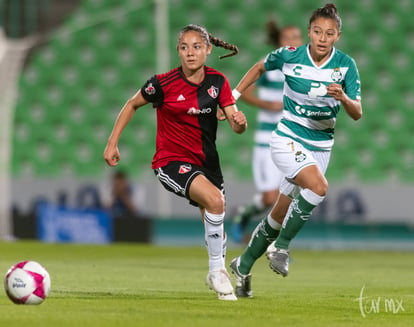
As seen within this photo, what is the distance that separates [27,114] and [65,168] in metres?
1.17

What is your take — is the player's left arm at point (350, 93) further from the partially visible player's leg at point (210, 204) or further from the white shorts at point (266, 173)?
the white shorts at point (266, 173)

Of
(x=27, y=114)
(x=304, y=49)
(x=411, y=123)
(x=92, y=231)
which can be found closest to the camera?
(x=304, y=49)

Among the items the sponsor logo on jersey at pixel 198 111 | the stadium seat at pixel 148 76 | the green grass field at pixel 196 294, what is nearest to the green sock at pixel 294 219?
the green grass field at pixel 196 294

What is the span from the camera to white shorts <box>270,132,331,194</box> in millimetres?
6828

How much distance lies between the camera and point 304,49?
23.0 ft

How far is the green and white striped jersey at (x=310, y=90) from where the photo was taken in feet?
22.4

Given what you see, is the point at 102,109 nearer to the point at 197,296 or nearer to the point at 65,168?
the point at 65,168

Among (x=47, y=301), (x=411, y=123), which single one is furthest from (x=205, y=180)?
(x=411, y=123)

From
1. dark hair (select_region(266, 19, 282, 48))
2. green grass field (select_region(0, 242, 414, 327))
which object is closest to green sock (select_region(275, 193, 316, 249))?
green grass field (select_region(0, 242, 414, 327))

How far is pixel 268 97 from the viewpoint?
11273 millimetres

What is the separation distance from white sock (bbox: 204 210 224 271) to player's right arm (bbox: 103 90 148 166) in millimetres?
652

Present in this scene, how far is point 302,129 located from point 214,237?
3.82 ft

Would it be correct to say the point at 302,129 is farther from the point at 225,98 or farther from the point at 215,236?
the point at 215,236

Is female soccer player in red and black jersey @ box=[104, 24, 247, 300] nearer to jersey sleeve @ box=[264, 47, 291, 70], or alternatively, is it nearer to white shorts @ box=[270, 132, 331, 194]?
white shorts @ box=[270, 132, 331, 194]
